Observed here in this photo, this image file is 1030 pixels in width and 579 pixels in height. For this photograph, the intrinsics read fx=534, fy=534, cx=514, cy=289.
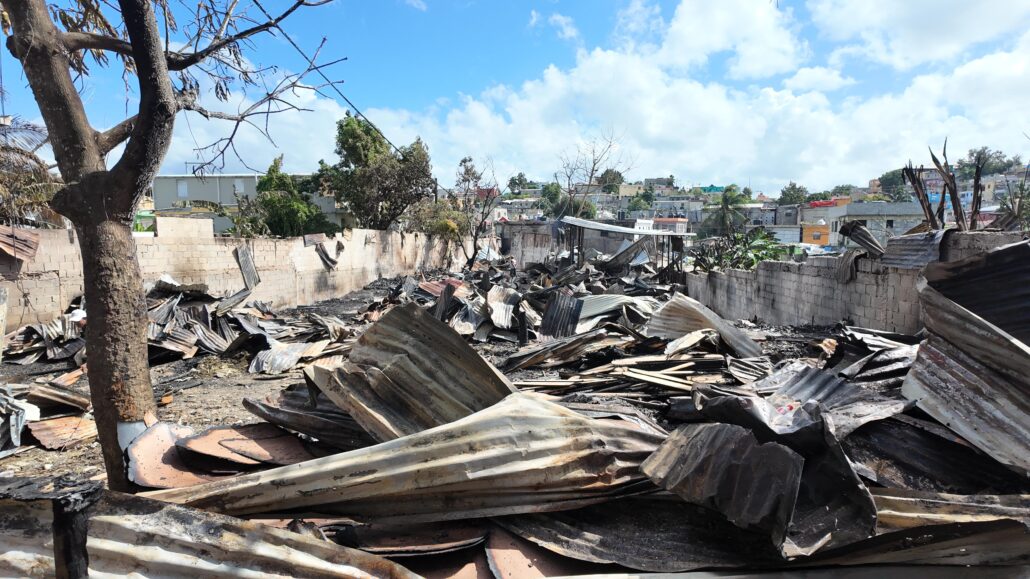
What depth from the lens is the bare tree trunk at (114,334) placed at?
2.89 meters

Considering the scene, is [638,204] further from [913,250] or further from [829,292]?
[913,250]

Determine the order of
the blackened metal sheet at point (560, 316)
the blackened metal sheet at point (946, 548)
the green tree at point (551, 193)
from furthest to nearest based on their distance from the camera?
the green tree at point (551, 193) → the blackened metal sheet at point (560, 316) → the blackened metal sheet at point (946, 548)

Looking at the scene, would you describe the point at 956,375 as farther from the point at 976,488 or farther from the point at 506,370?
the point at 506,370

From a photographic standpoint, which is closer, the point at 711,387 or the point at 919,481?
the point at 919,481

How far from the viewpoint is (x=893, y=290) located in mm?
6258

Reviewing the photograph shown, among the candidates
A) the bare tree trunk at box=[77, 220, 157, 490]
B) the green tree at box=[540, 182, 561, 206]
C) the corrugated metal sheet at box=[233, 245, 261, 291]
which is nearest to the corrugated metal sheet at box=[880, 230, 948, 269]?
the bare tree trunk at box=[77, 220, 157, 490]

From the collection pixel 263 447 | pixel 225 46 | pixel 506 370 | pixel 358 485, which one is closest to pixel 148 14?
pixel 225 46

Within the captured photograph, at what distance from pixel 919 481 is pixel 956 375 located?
2.04 feet

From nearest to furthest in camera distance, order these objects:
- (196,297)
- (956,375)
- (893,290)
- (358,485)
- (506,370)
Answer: (358,485), (956,375), (506,370), (893,290), (196,297)

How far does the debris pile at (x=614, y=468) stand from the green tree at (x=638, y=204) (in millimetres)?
74396

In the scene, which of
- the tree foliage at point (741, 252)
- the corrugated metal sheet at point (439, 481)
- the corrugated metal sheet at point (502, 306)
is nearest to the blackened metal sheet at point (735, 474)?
the corrugated metal sheet at point (439, 481)

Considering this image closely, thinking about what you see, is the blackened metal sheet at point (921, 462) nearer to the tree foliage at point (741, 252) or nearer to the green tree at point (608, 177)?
the tree foliage at point (741, 252)

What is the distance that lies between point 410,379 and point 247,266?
1214 cm

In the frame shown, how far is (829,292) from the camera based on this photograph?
26.1ft
